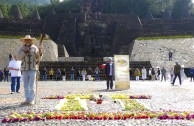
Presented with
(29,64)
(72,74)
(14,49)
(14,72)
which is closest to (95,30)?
(14,49)

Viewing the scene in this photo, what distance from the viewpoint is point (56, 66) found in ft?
138

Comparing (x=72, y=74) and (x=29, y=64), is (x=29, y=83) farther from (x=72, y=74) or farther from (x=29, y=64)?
(x=72, y=74)

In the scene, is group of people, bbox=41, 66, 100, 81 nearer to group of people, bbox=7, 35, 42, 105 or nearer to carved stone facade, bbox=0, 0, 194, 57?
carved stone facade, bbox=0, 0, 194, 57

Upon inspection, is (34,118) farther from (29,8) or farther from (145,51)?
(29,8)

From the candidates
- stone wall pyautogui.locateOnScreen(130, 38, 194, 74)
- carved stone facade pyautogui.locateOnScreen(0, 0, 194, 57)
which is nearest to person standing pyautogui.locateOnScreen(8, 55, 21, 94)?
stone wall pyautogui.locateOnScreen(130, 38, 194, 74)

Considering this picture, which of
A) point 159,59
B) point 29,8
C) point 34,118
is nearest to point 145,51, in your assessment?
point 159,59

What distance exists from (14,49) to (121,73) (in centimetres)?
2768

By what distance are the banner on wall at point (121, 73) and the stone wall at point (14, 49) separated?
2468cm

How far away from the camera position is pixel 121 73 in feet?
69.7

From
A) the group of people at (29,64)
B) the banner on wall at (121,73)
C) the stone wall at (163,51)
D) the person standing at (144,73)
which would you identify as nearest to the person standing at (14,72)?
the group of people at (29,64)

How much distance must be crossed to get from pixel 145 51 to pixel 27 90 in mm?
38375

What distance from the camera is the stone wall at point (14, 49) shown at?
1759 inches

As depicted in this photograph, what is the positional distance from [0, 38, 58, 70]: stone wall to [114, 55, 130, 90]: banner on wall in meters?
24.7

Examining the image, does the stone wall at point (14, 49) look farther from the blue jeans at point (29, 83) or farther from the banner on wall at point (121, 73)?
the blue jeans at point (29, 83)
